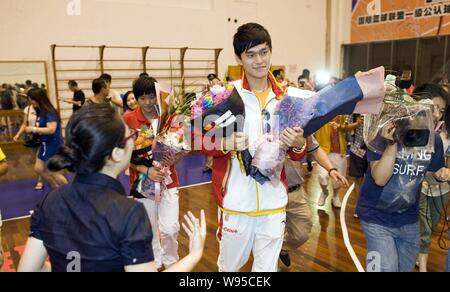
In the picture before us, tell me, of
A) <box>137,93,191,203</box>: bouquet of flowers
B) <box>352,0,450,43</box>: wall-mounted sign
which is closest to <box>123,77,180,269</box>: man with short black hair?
<box>137,93,191,203</box>: bouquet of flowers

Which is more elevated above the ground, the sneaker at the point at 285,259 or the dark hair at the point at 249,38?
the dark hair at the point at 249,38

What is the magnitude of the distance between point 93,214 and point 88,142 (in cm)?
22

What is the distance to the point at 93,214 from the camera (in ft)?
3.64

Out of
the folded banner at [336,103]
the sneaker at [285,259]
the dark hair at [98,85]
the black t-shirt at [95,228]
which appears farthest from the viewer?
the dark hair at [98,85]

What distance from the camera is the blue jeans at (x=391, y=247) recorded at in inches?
79.0

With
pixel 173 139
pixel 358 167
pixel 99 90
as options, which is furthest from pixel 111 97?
pixel 173 139

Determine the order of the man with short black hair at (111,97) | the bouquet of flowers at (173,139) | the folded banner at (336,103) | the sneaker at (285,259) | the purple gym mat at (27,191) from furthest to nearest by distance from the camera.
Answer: the man with short black hair at (111,97) → the purple gym mat at (27,191) → the sneaker at (285,259) → the bouquet of flowers at (173,139) → the folded banner at (336,103)

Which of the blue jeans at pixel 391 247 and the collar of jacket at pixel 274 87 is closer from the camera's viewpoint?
the blue jeans at pixel 391 247

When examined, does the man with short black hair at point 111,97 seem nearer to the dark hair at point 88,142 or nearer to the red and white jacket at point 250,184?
the red and white jacket at point 250,184

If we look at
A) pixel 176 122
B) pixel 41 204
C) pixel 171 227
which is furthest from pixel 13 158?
pixel 41 204

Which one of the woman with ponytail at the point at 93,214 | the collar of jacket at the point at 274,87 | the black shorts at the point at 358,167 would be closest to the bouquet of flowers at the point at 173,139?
the collar of jacket at the point at 274,87

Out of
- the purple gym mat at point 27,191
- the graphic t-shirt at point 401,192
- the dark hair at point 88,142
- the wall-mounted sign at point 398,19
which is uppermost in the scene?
the wall-mounted sign at point 398,19

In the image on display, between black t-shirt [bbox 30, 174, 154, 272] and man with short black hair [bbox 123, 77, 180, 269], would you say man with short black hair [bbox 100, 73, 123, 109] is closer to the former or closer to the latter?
man with short black hair [bbox 123, 77, 180, 269]
